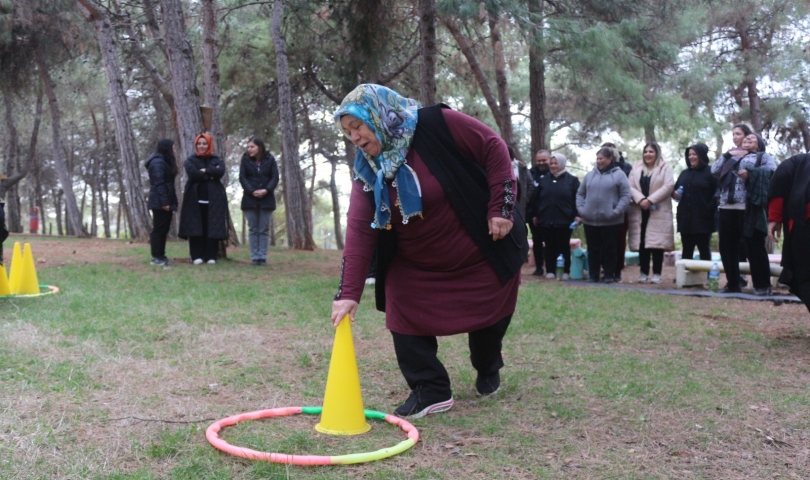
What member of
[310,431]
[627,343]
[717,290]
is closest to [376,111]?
[310,431]

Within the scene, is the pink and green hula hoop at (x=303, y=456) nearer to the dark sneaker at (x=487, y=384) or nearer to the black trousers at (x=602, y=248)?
the dark sneaker at (x=487, y=384)

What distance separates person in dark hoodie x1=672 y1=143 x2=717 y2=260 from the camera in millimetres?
10477

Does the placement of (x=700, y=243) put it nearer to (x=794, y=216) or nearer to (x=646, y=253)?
(x=646, y=253)

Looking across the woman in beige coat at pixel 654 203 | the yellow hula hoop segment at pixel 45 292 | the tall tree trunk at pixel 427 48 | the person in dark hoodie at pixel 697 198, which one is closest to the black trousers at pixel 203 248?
the yellow hula hoop segment at pixel 45 292

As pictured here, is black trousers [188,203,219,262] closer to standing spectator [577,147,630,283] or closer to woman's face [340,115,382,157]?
standing spectator [577,147,630,283]

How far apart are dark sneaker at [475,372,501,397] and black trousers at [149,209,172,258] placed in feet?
25.5

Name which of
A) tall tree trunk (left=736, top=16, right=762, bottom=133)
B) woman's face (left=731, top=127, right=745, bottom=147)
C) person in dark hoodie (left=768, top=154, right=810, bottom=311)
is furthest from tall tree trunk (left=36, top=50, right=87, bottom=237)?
person in dark hoodie (left=768, top=154, right=810, bottom=311)

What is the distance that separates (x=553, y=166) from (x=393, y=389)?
7.20m

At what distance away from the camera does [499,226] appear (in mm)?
4289

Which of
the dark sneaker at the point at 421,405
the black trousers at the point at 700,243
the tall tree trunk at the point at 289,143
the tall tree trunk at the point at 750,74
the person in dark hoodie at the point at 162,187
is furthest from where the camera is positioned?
the tall tree trunk at the point at 750,74

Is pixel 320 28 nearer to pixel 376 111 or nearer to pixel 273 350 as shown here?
pixel 273 350

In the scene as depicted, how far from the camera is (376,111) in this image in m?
4.14

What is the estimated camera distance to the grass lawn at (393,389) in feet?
11.9

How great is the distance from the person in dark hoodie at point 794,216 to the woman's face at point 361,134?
3754mm
